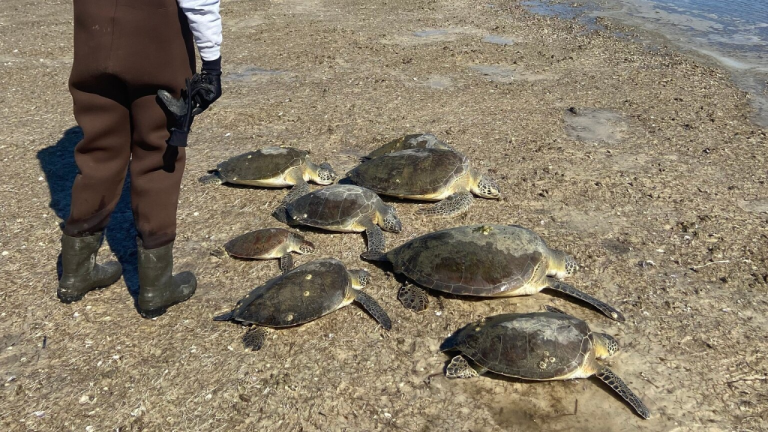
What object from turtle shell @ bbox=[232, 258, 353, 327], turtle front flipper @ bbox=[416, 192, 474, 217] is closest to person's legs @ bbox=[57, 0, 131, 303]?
turtle shell @ bbox=[232, 258, 353, 327]

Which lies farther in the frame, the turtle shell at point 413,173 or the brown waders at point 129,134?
the turtle shell at point 413,173

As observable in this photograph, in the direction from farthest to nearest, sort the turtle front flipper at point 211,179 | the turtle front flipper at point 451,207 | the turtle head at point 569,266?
the turtle front flipper at point 211,179, the turtle front flipper at point 451,207, the turtle head at point 569,266

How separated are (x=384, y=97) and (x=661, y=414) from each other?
704 centimetres

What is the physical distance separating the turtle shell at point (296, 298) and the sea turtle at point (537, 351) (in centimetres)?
103

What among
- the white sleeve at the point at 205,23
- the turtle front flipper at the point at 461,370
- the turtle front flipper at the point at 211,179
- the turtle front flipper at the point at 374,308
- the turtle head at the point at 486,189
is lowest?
the turtle front flipper at the point at 211,179

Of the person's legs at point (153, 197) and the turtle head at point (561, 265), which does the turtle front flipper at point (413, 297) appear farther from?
the person's legs at point (153, 197)

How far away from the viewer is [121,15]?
3.33 meters

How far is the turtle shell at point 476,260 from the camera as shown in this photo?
14.5 ft

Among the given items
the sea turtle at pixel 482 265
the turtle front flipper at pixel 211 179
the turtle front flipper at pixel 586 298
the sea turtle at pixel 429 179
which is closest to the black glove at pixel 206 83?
the sea turtle at pixel 482 265

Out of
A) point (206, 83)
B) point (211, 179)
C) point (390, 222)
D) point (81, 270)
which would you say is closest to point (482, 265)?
point (390, 222)

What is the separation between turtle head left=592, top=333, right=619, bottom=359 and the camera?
3.93m

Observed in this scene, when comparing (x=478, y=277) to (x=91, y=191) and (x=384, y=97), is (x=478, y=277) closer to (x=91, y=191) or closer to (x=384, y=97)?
(x=91, y=191)

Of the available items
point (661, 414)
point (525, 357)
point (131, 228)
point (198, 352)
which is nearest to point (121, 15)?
point (198, 352)

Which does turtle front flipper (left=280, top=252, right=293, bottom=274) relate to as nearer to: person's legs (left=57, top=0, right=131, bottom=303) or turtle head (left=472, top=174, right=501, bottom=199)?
person's legs (left=57, top=0, right=131, bottom=303)
